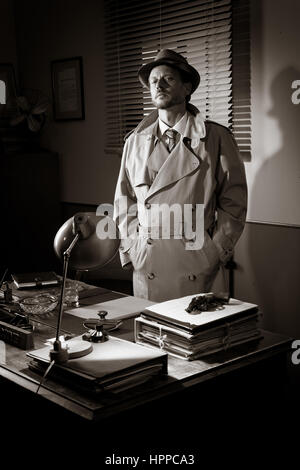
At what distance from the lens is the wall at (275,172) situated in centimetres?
327

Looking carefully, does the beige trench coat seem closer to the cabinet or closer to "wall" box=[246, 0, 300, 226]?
"wall" box=[246, 0, 300, 226]

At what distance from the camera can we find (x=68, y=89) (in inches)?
187

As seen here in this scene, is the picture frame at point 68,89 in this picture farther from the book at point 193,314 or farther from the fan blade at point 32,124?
the book at point 193,314

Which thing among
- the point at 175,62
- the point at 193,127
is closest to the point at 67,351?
the point at 193,127

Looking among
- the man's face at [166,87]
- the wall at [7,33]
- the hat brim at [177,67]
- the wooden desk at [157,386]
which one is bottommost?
the wooden desk at [157,386]

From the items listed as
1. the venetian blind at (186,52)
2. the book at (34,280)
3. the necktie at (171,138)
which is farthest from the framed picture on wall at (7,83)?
the book at (34,280)

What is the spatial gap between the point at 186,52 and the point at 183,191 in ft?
3.48

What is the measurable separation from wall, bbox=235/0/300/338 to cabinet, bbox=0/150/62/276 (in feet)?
6.09

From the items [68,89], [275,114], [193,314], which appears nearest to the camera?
[193,314]

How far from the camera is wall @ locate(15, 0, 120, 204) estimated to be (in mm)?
4508

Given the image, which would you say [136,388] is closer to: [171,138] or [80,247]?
[80,247]

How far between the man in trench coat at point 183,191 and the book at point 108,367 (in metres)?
1.33
